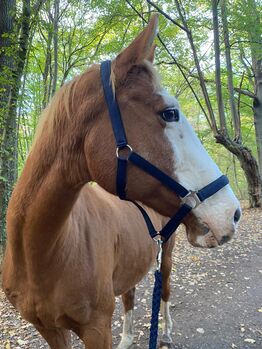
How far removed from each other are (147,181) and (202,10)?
10.1 metres

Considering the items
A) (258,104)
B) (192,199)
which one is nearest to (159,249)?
(192,199)

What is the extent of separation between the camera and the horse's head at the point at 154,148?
1410 mm

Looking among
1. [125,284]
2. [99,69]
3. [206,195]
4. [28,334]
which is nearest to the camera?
[206,195]

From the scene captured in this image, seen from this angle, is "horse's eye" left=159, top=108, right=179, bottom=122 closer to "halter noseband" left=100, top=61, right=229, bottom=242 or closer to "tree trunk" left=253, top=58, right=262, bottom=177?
"halter noseband" left=100, top=61, right=229, bottom=242

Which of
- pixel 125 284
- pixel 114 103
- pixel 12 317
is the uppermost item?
pixel 114 103

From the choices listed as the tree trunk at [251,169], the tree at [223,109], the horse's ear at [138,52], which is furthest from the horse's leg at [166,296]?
the tree trunk at [251,169]

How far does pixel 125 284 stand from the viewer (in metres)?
2.65

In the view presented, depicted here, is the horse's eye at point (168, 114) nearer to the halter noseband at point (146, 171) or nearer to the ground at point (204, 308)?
the halter noseband at point (146, 171)

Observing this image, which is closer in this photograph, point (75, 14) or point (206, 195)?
point (206, 195)

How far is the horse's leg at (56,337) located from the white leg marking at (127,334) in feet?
4.43

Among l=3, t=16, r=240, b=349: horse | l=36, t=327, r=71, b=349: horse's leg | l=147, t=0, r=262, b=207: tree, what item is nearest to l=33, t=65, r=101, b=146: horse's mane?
l=3, t=16, r=240, b=349: horse

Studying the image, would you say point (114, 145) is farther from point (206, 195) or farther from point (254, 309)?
point (254, 309)

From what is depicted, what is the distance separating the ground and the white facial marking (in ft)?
9.15


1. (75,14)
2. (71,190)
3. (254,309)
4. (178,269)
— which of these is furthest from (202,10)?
(71,190)
